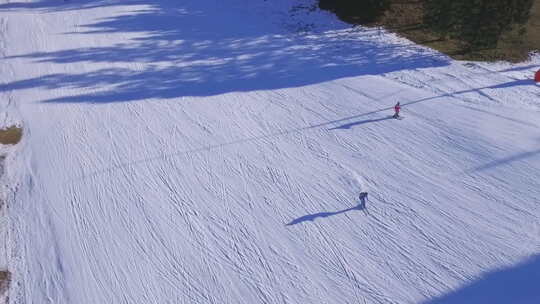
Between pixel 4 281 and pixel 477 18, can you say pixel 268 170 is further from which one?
pixel 477 18

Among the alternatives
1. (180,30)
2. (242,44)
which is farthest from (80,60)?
(242,44)

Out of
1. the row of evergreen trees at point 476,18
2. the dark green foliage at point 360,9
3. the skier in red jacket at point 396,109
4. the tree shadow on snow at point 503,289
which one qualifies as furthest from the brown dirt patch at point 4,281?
the row of evergreen trees at point 476,18

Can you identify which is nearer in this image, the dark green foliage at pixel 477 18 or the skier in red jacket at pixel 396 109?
the skier in red jacket at pixel 396 109

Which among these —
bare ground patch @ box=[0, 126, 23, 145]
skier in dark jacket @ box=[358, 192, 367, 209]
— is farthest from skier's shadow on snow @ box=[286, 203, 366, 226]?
bare ground patch @ box=[0, 126, 23, 145]

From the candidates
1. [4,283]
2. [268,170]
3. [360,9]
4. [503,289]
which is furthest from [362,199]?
[360,9]

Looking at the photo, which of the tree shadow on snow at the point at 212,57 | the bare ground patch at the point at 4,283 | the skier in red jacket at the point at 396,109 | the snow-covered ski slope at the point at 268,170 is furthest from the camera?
the tree shadow on snow at the point at 212,57

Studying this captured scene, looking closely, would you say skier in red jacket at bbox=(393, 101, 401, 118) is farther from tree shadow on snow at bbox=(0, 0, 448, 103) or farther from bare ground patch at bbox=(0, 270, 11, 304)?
bare ground patch at bbox=(0, 270, 11, 304)

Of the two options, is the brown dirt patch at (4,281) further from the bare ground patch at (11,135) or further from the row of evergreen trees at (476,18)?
the row of evergreen trees at (476,18)

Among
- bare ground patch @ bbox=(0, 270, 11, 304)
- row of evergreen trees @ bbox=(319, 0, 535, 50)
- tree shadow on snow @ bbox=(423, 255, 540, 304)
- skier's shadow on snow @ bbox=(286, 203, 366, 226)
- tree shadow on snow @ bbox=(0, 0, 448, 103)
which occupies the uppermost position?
row of evergreen trees @ bbox=(319, 0, 535, 50)

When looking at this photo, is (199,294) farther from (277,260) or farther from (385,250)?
(385,250)
